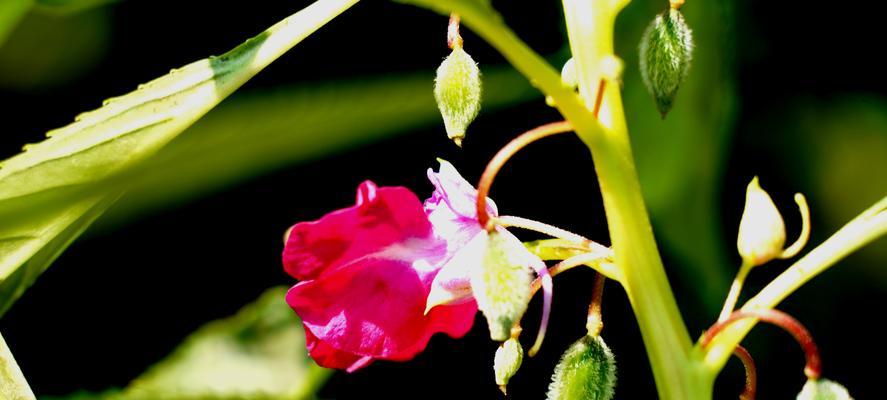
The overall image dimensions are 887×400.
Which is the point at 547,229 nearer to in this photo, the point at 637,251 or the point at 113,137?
the point at 637,251

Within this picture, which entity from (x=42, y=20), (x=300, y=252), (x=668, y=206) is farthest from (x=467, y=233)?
(x=42, y=20)

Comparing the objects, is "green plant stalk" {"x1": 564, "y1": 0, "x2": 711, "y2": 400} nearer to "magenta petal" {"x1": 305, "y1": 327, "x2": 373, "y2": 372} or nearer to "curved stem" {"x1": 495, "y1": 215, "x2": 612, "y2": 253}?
"curved stem" {"x1": 495, "y1": 215, "x2": 612, "y2": 253}

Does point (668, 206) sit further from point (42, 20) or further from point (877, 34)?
point (42, 20)

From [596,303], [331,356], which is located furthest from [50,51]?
[596,303]

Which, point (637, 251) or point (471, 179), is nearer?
point (637, 251)

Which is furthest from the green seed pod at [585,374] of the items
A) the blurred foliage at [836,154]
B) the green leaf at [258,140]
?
the blurred foliage at [836,154]

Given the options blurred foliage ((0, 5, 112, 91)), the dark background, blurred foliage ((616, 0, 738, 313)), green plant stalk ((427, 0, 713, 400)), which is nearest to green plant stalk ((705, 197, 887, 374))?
green plant stalk ((427, 0, 713, 400))

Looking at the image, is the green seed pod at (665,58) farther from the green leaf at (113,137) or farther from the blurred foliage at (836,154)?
the blurred foliage at (836,154)
